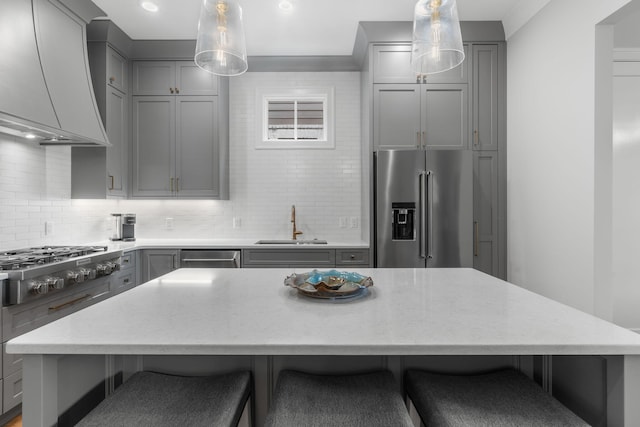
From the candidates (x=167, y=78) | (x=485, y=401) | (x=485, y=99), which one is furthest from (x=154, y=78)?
(x=485, y=401)

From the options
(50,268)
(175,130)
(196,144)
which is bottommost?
(50,268)

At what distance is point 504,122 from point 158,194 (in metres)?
3.62

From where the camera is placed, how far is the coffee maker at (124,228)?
3.77 meters

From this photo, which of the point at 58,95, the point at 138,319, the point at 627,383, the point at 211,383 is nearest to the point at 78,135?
the point at 58,95

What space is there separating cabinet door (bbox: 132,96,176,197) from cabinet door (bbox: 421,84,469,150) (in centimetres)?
264

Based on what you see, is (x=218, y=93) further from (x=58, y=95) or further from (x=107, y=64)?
(x=58, y=95)

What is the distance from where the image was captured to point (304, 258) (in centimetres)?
342

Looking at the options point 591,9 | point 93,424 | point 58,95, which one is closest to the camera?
point 93,424

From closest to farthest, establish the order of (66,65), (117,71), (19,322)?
1. (19,322)
2. (66,65)
3. (117,71)

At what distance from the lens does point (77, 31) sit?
2.88 metres

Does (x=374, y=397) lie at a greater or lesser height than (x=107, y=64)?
lesser

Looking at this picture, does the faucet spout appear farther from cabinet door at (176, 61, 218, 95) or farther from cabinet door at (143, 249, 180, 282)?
cabinet door at (176, 61, 218, 95)

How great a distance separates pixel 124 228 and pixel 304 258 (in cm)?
206

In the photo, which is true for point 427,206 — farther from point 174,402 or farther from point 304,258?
point 174,402
